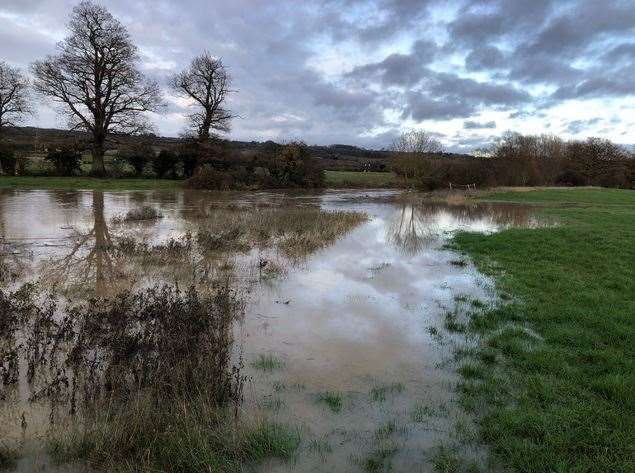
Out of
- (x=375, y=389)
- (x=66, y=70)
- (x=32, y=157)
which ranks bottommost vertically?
(x=375, y=389)

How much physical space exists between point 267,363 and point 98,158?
37.9 meters

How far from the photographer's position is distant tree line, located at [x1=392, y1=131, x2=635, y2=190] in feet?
166

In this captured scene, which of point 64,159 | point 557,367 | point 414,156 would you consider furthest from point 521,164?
point 557,367

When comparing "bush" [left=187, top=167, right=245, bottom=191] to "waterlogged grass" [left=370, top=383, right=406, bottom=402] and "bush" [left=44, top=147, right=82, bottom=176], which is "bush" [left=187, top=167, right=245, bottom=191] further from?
"waterlogged grass" [left=370, top=383, right=406, bottom=402]

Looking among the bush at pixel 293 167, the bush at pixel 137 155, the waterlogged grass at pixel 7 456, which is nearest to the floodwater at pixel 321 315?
the waterlogged grass at pixel 7 456

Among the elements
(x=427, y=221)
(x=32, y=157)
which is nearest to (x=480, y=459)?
(x=427, y=221)

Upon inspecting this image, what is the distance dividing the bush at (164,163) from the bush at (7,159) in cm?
1097

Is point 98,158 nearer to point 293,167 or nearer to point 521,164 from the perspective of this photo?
point 293,167

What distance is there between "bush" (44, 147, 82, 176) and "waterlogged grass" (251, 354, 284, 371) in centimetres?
3970

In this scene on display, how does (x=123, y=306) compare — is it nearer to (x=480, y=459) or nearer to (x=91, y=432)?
(x=91, y=432)

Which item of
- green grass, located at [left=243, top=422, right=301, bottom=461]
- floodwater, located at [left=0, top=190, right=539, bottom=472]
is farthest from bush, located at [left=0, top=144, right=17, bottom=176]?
green grass, located at [left=243, top=422, right=301, bottom=461]

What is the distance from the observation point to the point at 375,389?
520 centimetres

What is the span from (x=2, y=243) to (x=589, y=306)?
1376 centimetres

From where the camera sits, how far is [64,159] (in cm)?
3966
